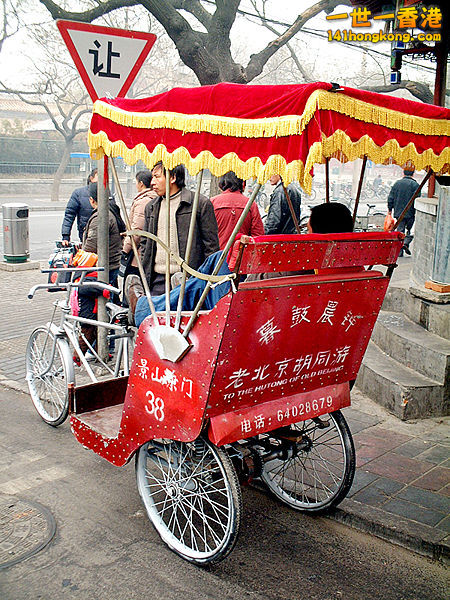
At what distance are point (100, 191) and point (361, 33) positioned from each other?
26.7ft

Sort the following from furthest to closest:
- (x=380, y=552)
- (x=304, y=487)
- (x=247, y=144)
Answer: (x=304, y=487) < (x=380, y=552) < (x=247, y=144)

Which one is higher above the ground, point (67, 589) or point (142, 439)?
point (142, 439)

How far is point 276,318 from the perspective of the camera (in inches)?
122

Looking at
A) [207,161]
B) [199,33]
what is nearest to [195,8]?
[199,33]

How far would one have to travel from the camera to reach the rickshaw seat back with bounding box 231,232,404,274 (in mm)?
2807

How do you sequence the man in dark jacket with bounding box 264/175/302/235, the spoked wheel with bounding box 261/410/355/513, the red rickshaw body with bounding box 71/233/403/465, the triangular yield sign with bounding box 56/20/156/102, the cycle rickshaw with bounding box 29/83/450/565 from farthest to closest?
the man in dark jacket with bounding box 264/175/302/235 → the triangular yield sign with bounding box 56/20/156/102 → the spoked wheel with bounding box 261/410/355/513 → the red rickshaw body with bounding box 71/233/403/465 → the cycle rickshaw with bounding box 29/83/450/565

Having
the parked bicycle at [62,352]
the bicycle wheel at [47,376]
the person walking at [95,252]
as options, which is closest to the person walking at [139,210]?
the person walking at [95,252]

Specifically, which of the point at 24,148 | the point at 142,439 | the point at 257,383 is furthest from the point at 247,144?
the point at 24,148

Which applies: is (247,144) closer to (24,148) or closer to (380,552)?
(380,552)

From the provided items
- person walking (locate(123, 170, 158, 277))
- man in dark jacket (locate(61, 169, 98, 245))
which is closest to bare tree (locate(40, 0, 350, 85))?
man in dark jacket (locate(61, 169, 98, 245))

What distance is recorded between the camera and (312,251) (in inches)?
122

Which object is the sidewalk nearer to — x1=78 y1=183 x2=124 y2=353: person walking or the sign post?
x1=78 y1=183 x2=124 y2=353: person walking

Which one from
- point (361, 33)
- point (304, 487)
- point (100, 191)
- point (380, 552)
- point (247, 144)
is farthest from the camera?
point (361, 33)

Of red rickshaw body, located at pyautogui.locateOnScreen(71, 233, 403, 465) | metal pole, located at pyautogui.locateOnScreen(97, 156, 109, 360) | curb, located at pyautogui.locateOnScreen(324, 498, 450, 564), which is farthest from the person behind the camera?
metal pole, located at pyautogui.locateOnScreen(97, 156, 109, 360)
